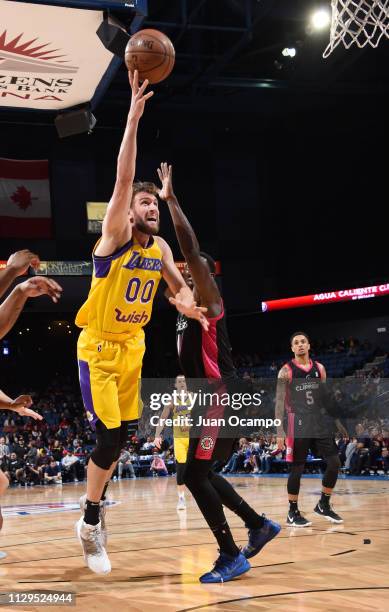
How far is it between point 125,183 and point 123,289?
2.41 ft

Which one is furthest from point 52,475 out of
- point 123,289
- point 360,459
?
point 123,289

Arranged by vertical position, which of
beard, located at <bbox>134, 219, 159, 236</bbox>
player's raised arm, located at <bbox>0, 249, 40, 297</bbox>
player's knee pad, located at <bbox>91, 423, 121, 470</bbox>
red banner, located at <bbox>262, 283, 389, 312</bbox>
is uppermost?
red banner, located at <bbox>262, 283, 389, 312</bbox>

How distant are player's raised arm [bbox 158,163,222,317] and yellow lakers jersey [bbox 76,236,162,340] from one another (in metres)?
0.25

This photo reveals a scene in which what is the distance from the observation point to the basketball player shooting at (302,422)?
7.34m

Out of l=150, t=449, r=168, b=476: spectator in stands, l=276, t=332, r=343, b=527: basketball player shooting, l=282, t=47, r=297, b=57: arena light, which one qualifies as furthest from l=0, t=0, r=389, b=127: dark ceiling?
l=276, t=332, r=343, b=527: basketball player shooting

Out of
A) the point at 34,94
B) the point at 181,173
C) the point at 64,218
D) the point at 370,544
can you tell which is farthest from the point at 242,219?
the point at 370,544

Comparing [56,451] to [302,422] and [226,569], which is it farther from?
[226,569]

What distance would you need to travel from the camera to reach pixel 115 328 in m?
4.67

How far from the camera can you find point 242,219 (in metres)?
25.4

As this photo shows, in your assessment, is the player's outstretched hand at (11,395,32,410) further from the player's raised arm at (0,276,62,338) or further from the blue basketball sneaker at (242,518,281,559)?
the blue basketball sneaker at (242,518,281,559)

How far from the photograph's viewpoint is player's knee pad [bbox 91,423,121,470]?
462 centimetres

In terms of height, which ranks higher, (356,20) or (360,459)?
(356,20)

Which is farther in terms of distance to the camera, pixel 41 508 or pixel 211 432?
pixel 41 508

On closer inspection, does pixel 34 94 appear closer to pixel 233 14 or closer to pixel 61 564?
pixel 61 564
